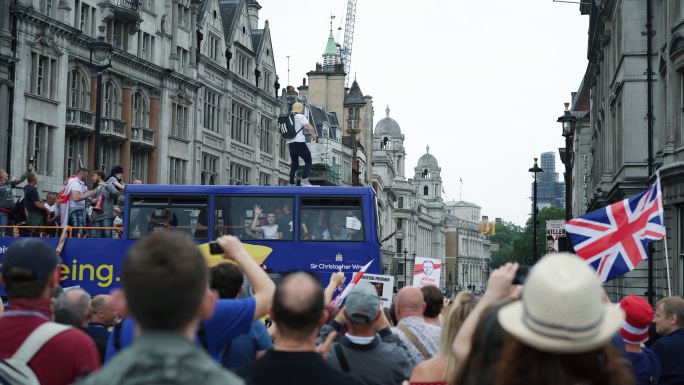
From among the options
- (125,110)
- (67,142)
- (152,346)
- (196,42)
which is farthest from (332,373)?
(196,42)

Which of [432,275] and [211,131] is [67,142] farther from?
[432,275]

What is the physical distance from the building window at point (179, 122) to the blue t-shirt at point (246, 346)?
4465 cm

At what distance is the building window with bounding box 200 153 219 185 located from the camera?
5587 centimetres

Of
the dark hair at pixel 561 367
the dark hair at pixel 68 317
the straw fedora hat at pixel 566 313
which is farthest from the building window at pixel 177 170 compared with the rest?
the straw fedora hat at pixel 566 313

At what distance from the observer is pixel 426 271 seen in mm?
26078

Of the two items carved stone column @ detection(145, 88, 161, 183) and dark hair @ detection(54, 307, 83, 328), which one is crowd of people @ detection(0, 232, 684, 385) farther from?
carved stone column @ detection(145, 88, 161, 183)

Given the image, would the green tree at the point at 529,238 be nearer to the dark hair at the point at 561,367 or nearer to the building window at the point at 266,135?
the building window at the point at 266,135

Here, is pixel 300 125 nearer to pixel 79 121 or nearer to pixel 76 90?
pixel 79 121

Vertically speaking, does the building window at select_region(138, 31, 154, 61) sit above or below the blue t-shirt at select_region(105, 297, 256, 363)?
above

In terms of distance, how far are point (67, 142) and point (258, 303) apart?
3801 centimetres

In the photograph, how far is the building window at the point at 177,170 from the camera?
169ft

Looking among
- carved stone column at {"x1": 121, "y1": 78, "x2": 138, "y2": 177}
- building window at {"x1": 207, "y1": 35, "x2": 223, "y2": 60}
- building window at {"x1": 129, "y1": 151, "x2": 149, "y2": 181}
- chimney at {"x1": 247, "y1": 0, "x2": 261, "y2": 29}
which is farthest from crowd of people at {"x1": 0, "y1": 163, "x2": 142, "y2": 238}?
chimney at {"x1": 247, "y1": 0, "x2": 261, "y2": 29}

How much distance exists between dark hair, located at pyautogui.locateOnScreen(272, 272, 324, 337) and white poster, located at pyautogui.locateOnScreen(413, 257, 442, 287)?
2085 centimetres

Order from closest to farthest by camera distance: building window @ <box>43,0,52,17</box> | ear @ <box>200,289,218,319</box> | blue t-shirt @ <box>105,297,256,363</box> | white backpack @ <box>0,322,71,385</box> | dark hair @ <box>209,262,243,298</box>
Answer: ear @ <box>200,289,218,319</box> < white backpack @ <box>0,322,71,385</box> < blue t-shirt @ <box>105,297,256,363</box> < dark hair @ <box>209,262,243,298</box> < building window @ <box>43,0,52,17</box>
